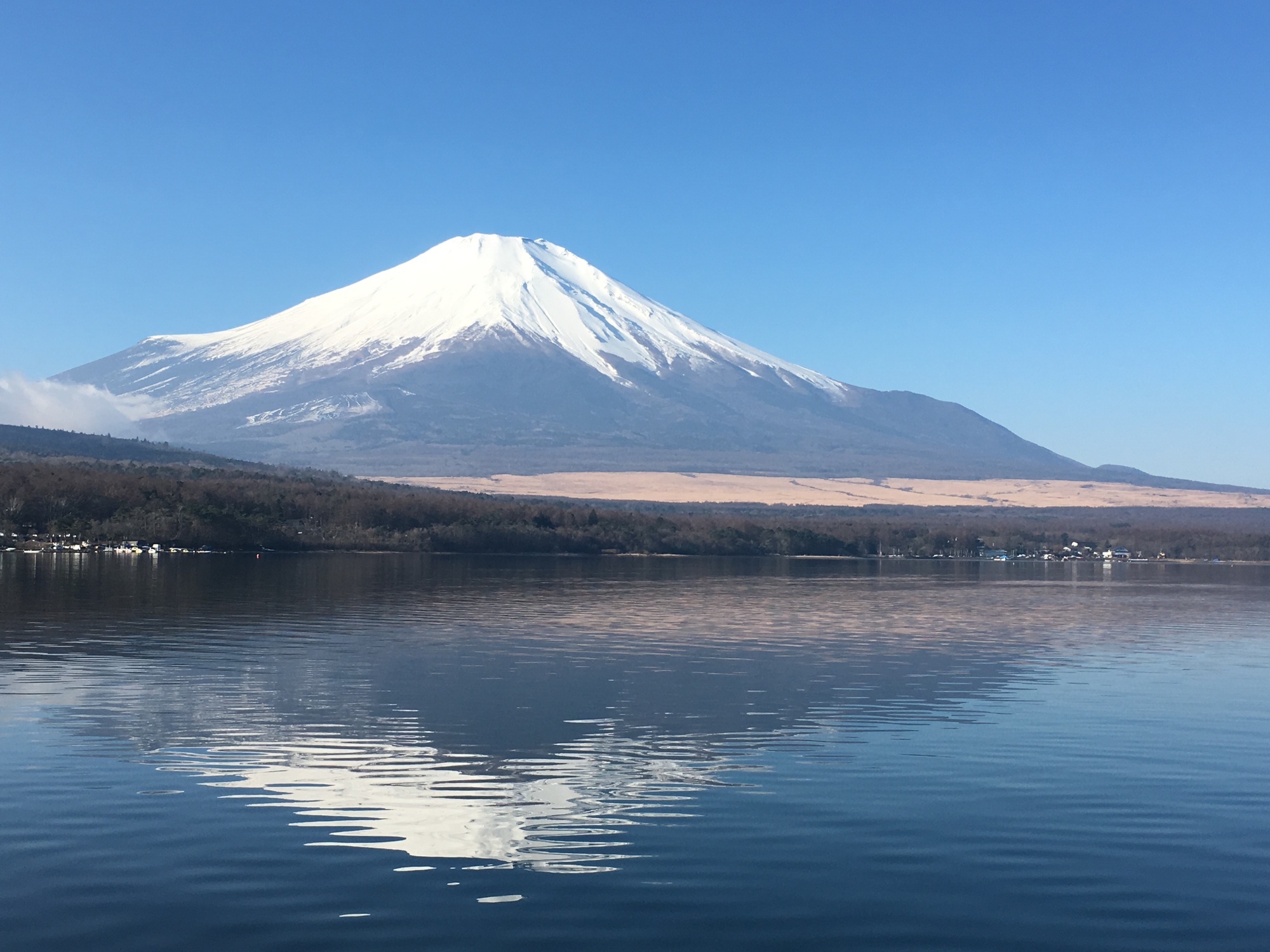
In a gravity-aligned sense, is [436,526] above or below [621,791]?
above

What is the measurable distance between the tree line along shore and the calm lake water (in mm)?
62345

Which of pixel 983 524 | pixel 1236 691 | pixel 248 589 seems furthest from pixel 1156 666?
pixel 983 524

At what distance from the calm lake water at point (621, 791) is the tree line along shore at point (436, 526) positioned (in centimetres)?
6235

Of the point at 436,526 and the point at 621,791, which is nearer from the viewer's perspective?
the point at 621,791

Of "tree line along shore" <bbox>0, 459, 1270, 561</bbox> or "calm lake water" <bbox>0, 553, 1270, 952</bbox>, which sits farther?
"tree line along shore" <bbox>0, 459, 1270, 561</bbox>

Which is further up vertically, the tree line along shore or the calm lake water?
the tree line along shore

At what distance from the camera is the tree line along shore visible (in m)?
96.2

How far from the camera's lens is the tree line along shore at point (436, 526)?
96250 millimetres

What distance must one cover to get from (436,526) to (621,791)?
101277 mm

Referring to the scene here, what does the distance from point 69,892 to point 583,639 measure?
25003 mm

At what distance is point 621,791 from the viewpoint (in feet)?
53.0

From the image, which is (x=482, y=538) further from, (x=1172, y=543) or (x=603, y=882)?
(x=603, y=882)

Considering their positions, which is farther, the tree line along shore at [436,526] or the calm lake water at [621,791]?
the tree line along shore at [436,526]

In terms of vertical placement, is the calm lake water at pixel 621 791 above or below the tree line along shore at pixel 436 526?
below
